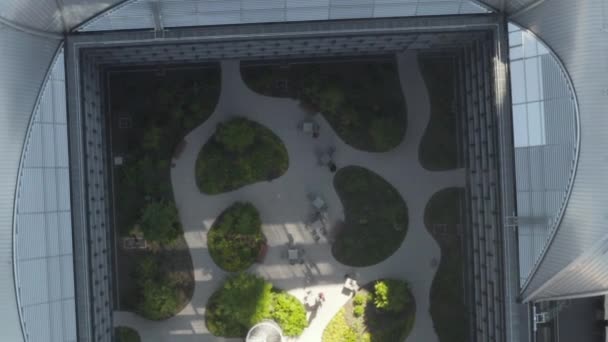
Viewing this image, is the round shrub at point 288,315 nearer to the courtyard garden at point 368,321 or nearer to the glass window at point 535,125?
the courtyard garden at point 368,321

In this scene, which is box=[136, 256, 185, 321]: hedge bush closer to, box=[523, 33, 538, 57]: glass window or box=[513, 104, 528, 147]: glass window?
box=[513, 104, 528, 147]: glass window

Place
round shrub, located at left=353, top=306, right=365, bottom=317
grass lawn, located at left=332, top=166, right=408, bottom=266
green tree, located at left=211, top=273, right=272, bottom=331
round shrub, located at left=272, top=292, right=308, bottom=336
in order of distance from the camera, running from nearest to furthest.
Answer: green tree, located at left=211, top=273, right=272, bottom=331 < round shrub, located at left=272, top=292, right=308, bottom=336 < round shrub, located at left=353, top=306, right=365, bottom=317 < grass lawn, located at left=332, top=166, right=408, bottom=266

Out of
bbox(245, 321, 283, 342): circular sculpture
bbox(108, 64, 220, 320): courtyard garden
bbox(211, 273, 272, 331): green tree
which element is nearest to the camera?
bbox(245, 321, 283, 342): circular sculpture

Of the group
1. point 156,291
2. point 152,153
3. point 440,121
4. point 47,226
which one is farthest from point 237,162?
point 440,121

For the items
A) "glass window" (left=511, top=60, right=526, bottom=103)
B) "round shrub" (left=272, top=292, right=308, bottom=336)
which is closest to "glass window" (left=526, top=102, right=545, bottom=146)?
"glass window" (left=511, top=60, right=526, bottom=103)

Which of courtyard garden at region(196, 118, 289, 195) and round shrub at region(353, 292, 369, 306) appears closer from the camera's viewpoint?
courtyard garden at region(196, 118, 289, 195)

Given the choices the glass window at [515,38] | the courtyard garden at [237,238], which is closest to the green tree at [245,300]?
the courtyard garden at [237,238]

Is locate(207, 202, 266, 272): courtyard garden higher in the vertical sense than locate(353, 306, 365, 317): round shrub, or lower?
higher
